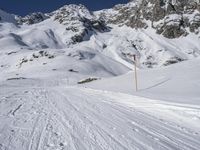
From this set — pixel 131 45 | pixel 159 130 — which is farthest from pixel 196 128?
pixel 131 45

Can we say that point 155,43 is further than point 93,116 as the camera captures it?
Yes

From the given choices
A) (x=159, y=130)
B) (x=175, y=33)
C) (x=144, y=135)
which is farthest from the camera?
(x=175, y=33)

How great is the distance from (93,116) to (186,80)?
11.5 m

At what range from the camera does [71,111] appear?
1173 cm

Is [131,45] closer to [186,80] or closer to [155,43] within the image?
[155,43]

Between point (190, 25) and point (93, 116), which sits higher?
point (190, 25)

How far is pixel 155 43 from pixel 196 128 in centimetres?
16623

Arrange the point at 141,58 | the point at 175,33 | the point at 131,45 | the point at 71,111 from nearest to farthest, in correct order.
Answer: the point at 71,111 < the point at 141,58 < the point at 131,45 < the point at 175,33

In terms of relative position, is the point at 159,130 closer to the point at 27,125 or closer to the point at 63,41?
the point at 27,125

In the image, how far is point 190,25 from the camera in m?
190

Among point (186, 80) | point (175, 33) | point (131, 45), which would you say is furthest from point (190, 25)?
point (186, 80)

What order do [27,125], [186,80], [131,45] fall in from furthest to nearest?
[131,45] → [186,80] → [27,125]

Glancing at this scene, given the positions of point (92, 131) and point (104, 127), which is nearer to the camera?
point (92, 131)

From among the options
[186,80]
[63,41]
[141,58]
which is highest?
[63,41]
